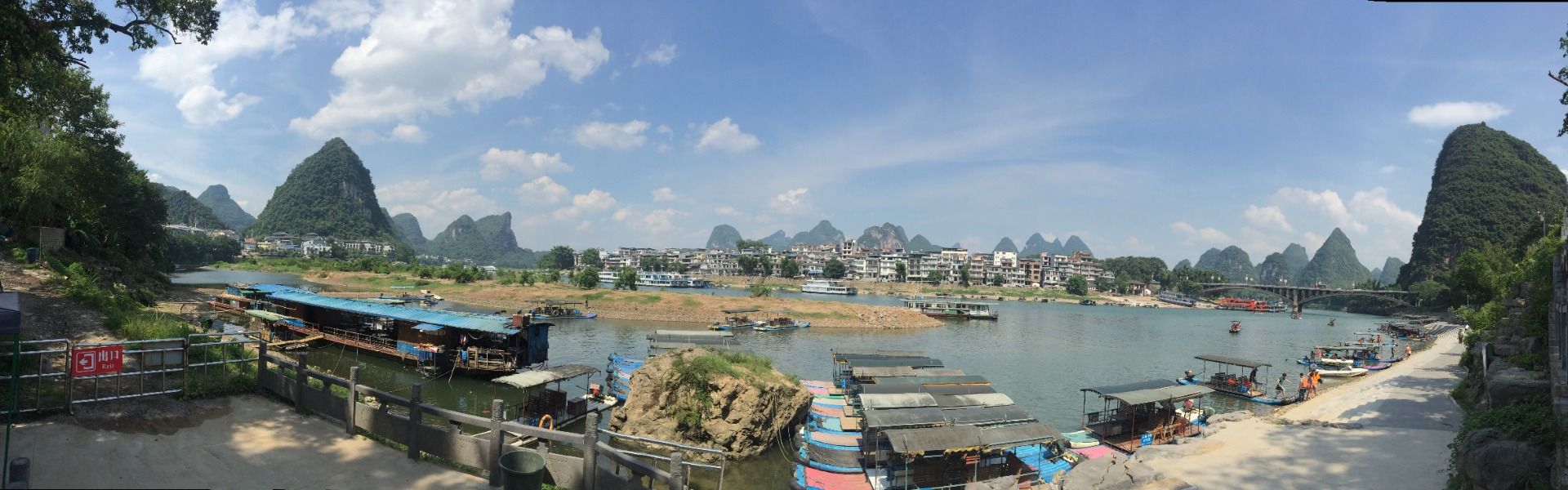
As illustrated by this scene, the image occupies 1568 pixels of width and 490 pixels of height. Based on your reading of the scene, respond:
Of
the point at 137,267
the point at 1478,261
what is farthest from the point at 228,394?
the point at 1478,261

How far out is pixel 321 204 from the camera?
186125mm

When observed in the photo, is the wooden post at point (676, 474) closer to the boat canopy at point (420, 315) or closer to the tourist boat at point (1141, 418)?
the tourist boat at point (1141, 418)

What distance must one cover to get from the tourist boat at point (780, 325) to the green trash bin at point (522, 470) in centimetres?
4437

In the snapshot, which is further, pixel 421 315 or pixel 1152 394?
pixel 421 315

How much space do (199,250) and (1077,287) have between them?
16640 centimetres

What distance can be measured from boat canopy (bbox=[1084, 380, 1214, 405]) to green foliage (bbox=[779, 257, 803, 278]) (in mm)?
123050

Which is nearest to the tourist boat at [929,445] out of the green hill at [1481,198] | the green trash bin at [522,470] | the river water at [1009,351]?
the river water at [1009,351]

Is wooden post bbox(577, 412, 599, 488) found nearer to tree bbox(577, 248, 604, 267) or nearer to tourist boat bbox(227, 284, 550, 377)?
tourist boat bbox(227, 284, 550, 377)

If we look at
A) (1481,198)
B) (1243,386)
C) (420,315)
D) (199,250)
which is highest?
(1481,198)

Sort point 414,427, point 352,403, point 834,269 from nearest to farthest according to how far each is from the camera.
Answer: point 414,427 → point 352,403 → point 834,269

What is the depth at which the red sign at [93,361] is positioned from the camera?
8.22 metres

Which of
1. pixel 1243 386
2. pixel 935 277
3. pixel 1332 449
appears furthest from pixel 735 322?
pixel 935 277

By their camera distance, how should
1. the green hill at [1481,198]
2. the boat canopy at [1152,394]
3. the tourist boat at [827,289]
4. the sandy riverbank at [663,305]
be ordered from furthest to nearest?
the tourist boat at [827,289] < the green hill at [1481,198] < the sandy riverbank at [663,305] < the boat canopy at [1152,394]

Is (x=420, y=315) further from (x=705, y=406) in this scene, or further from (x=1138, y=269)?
(x=1138, y=269)
